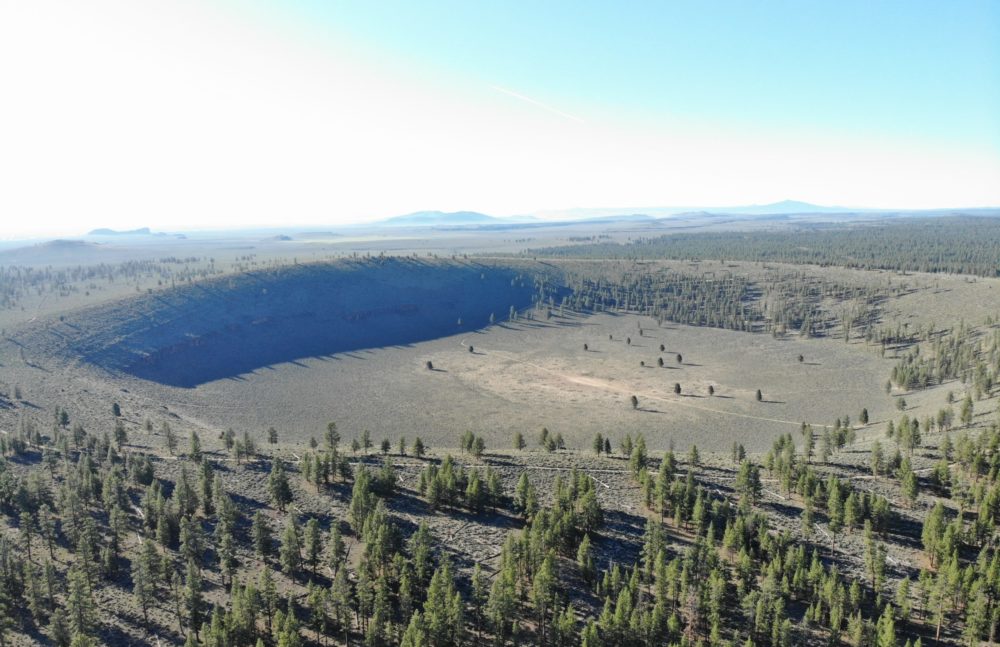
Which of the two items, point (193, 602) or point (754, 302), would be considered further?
point (754, 302)

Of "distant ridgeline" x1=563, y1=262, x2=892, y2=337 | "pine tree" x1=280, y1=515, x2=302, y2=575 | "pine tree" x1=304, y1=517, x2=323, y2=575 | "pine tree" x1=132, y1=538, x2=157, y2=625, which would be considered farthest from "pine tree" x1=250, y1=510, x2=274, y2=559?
"distant ridgeline" x1=563, y1=262, x2=892, y2=337

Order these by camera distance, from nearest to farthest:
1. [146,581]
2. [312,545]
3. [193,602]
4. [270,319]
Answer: [193,602], [146,581], [312,545], [270,319]

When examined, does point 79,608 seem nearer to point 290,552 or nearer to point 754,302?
point 290,552

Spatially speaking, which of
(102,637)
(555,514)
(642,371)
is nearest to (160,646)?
(102,637)

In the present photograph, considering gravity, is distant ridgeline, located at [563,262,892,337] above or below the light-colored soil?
above

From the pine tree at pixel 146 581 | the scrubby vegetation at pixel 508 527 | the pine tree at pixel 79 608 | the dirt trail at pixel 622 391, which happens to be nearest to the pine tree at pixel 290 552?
the scrubby vegetation at pixel 508 527

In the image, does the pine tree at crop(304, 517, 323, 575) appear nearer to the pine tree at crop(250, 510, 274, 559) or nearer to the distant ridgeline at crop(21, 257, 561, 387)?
the pine tree at crop(250, 510, 274, 559)

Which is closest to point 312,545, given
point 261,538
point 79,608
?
point 261,538

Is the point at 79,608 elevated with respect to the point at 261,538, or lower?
elevated

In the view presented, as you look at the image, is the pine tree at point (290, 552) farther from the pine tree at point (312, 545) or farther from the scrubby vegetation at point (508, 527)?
the pine tree at point (312, 545)
